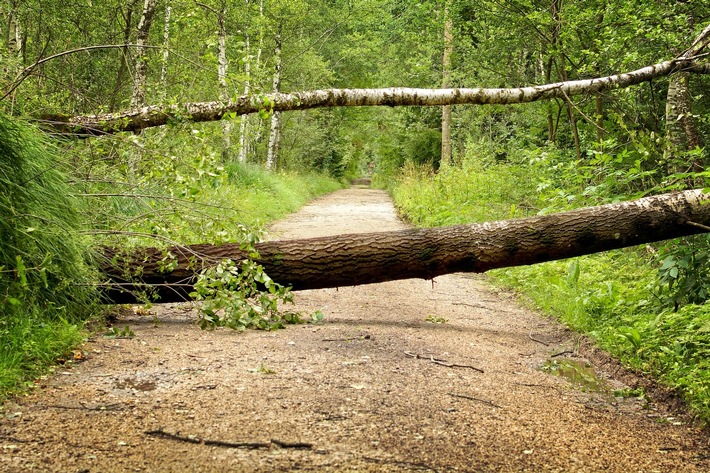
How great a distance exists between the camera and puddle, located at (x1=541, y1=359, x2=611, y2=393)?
454 cm

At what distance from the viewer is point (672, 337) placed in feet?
15.5

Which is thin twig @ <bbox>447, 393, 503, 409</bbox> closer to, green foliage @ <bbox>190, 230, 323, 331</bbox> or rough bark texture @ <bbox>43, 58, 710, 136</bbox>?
green foliage @ <bbox>190, 230, 323, 331</bbox>

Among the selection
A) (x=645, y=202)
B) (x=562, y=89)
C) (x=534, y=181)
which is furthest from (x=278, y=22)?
(x=645, y=202)

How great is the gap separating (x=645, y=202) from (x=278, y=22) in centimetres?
1905

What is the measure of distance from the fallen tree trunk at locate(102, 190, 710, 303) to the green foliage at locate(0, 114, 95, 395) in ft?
2.57

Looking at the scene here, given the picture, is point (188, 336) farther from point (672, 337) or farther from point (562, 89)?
point (562, 89)

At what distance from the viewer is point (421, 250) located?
238 inches

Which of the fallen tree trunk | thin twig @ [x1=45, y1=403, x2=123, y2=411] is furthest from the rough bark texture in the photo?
thin twig @ [x1=45, y1=403, x2=123, y2=411]

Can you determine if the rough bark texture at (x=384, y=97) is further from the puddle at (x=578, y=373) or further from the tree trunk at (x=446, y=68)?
the tree trunk at (x=446, y=68)

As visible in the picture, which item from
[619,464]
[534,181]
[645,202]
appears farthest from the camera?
[534,181]

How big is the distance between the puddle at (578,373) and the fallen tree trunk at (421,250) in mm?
1222

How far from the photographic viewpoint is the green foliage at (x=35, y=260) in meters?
3.88

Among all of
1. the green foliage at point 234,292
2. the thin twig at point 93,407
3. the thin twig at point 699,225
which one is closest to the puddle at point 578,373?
the thin twig at point 699,225

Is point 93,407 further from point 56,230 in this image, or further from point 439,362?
point 439,362
